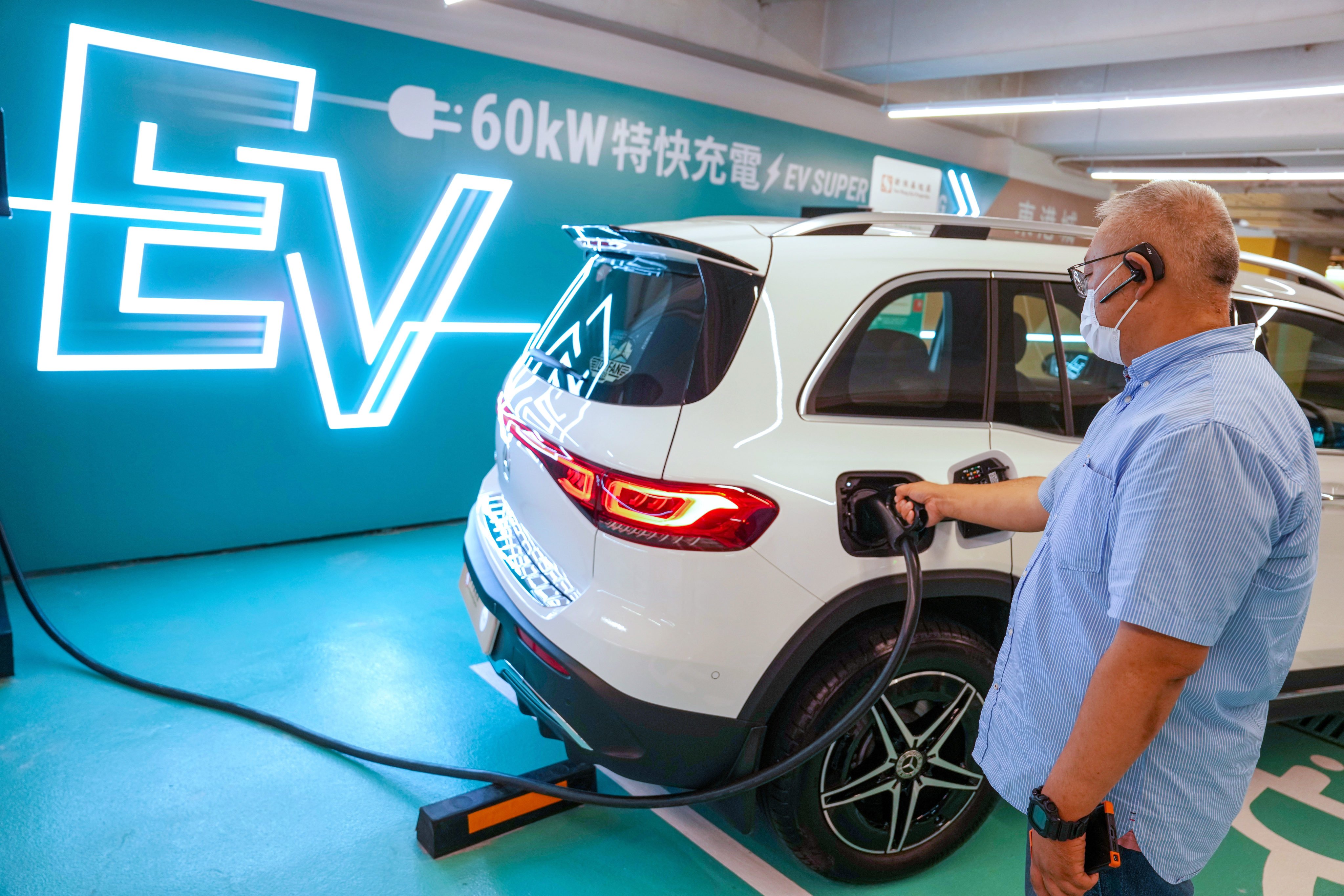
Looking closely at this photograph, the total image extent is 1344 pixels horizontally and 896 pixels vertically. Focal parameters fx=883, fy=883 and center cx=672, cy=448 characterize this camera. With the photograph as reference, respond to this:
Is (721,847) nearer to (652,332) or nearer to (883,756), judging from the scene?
(883,756)

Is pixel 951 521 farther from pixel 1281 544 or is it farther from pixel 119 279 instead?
pixel 119 279

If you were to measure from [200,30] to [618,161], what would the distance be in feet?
8.10

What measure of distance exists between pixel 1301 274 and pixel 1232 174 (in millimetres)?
8127

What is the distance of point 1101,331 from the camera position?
1485mm

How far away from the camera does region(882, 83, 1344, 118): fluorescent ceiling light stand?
595cm

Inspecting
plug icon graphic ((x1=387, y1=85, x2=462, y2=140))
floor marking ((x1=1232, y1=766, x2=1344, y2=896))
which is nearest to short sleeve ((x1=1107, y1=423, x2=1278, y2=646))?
floor marking ((x1=1232, y1=766, x2=1344, y2=896))

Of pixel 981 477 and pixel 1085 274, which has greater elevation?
pixel 1085 274

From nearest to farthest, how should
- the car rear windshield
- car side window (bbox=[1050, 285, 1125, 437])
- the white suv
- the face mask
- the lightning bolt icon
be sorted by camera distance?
the face mask
the white suv
the car rear windshield
car side window (bbox=[1050, 285, 1125, 437])
the lightning bolt icon

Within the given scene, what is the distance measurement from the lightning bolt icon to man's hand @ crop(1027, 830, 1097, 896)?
20.0ft

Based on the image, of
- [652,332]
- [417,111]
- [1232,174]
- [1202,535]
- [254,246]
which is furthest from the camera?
[1232,174]

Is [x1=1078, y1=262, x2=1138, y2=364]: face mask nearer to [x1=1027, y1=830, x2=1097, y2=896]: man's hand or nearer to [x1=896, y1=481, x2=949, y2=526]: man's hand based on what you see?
[x1=896, y1=481, x2=949, y2=526]: man's hand

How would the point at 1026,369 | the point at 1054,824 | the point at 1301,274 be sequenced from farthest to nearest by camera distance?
the point at 1301,274, the point at 1026,369, the point at 1054,824

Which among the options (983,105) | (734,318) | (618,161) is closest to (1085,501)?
(734,318)

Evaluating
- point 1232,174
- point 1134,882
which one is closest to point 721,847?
point 1134,882
